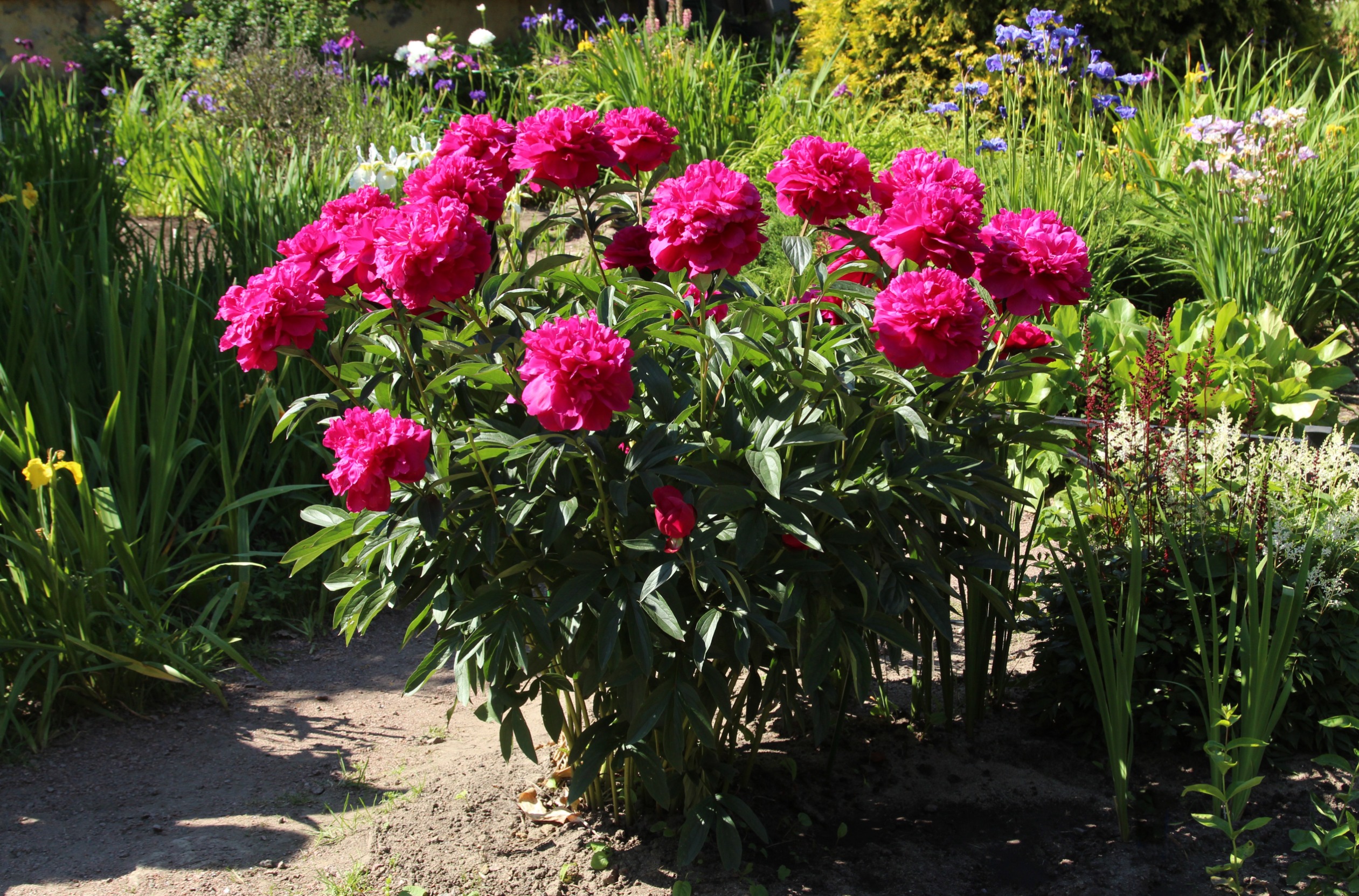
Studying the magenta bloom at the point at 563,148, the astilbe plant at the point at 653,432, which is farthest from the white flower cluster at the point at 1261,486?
the magenta bloom at the point at 563,148

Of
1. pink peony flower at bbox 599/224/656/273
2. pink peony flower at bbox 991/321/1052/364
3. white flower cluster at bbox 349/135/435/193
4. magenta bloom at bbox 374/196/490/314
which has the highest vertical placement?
white flower cluster at bbox 349/135/435/193

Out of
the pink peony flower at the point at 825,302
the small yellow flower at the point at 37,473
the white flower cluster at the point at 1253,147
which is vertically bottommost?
the small yellow flower at the point at 37,473

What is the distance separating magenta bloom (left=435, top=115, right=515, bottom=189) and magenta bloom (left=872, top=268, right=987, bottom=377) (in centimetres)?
77

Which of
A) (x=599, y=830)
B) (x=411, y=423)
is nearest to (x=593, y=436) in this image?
(x=411, y=423)

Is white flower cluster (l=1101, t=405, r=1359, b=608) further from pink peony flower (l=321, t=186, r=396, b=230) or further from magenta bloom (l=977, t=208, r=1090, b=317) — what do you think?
pink peony flower (l=321, t=186, r=396, b=230)

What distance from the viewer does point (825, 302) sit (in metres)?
1.96

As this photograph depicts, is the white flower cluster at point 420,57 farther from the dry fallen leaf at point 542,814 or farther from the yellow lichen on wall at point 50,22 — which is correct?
the yellow lichen on wall at point 50,22

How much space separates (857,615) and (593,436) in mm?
574

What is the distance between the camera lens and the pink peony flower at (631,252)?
1.98 m

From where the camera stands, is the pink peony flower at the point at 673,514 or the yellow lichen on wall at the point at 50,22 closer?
the pink peony flower at the point at 673,514

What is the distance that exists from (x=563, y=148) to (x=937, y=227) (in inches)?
25.5

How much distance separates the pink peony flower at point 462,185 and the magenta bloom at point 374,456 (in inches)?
15.8

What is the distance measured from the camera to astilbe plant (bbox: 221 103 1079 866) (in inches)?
61.9

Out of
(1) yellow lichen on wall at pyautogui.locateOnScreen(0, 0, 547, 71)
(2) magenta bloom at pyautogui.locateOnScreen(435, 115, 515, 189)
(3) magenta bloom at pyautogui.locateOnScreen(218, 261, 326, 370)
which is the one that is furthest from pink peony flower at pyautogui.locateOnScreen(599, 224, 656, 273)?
(1) yellow lichen on wall at pyautogui.locateOnScreen(0, 0, 547, 71)
